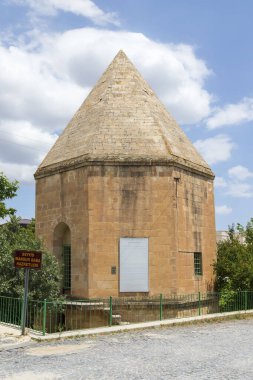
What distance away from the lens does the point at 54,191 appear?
20.9 metres

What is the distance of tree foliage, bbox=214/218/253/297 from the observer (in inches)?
788

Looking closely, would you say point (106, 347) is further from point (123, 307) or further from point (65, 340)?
point (123, 307)

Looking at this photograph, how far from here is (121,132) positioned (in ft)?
65.9

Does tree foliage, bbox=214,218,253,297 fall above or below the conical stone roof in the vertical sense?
below

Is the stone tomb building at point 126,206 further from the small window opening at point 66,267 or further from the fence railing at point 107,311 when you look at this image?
the fence railing at point 107,311

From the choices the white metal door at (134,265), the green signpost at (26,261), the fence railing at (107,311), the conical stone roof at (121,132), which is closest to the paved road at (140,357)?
the green signpost at (26,261)

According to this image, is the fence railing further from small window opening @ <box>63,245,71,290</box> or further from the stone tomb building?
small window opening @ <box>63,245,71,290</box>

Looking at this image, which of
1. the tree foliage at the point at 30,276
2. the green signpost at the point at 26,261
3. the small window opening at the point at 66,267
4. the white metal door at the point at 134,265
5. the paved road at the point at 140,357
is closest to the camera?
A: the paved road at the point at 140,357

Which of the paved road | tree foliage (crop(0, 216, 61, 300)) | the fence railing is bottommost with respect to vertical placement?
the paved road

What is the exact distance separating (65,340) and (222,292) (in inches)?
366

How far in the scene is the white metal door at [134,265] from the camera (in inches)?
725

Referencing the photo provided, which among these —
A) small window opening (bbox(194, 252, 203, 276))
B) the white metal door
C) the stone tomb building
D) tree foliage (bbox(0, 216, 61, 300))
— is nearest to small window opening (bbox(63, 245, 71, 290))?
the stone tomb building

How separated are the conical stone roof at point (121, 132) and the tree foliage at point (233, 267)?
406 cm

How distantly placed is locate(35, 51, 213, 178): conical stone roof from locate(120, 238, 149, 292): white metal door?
3610 mm
